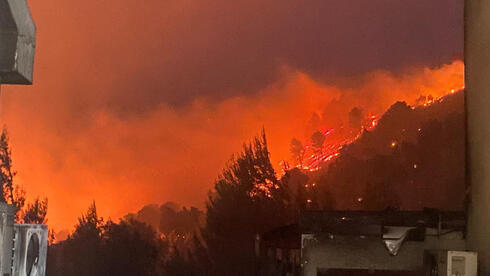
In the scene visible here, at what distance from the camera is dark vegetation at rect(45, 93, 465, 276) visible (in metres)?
25.1

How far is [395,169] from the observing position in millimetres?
26812

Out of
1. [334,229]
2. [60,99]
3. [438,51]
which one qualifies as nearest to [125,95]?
[60,99]

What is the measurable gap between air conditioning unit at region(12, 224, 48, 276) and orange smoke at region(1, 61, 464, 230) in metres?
20.0

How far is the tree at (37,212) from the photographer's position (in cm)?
2505

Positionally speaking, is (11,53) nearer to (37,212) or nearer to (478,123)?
(478,123)

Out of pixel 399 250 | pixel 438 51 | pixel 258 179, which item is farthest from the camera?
pixel 438 51

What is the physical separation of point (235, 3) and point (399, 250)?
20.8m

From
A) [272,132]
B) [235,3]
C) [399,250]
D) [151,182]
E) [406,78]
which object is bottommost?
[399,250]

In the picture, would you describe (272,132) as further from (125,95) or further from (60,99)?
(60,99)

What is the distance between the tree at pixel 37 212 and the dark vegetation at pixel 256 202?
1448 mm

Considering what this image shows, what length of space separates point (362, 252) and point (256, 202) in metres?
15.8

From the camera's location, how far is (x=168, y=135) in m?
27.8

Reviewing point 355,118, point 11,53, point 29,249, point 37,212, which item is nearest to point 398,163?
point 355,118

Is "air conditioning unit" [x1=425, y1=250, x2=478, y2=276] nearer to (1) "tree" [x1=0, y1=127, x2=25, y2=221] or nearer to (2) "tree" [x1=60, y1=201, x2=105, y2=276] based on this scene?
(2) "tree" [x1=60, y1=201, x2=105, y2=276]
